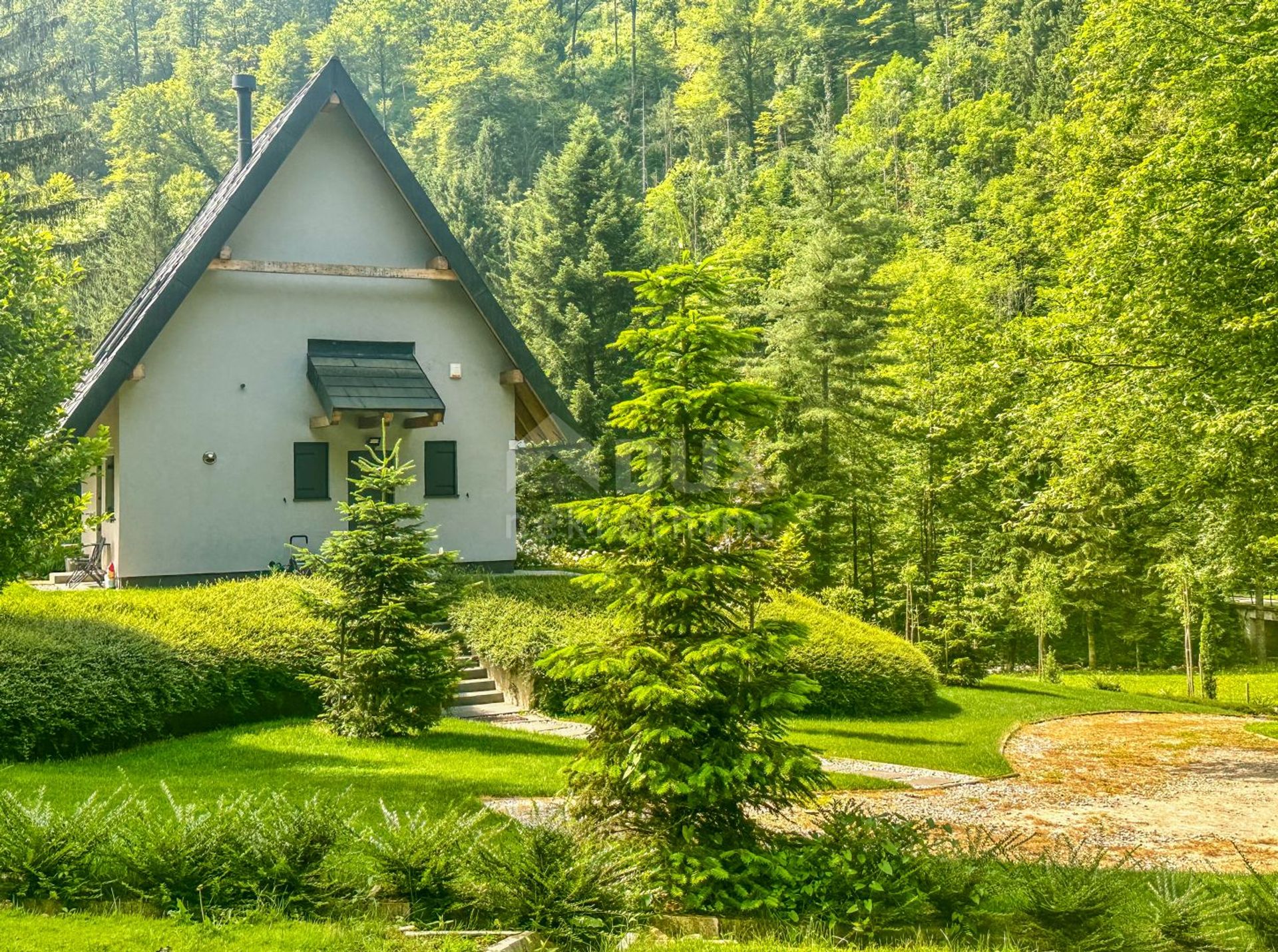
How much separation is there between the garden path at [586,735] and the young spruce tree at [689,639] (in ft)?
11.7

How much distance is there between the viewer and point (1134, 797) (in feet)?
39.4

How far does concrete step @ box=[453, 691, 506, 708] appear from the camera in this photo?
1571 centimetres

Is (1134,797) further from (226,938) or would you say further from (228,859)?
(226,938)

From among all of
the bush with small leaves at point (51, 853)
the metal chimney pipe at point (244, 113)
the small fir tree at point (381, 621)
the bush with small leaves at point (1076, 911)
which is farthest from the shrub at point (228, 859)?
the metal chimney pipe at point (244, 113)

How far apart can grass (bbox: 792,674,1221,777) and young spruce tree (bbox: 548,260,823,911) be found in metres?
6.54

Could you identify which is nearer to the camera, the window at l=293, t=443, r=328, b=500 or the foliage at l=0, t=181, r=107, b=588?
the foliage at l=0, t=181, r=107, b=588

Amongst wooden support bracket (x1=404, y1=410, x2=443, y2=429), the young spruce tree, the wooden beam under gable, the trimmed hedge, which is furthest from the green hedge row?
the young spruce tree

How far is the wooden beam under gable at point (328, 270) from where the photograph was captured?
Result: 18.3 m

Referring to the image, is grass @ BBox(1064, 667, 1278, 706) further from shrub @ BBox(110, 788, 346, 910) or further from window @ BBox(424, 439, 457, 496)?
shrub @ BBox(110, 788, 346, 910)

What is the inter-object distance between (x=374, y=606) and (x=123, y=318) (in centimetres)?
1410

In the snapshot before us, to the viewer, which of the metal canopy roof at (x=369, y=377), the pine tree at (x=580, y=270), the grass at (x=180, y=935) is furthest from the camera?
the pine tree at (x=580, y=270)

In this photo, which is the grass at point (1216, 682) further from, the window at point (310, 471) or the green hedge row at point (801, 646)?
the window at point (310, 471)

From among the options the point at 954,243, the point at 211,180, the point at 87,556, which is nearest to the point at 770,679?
the point at 87,556

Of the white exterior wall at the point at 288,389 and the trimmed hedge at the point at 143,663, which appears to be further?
the white exterior wall at the point at 288,389
